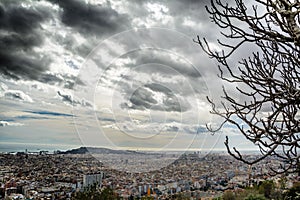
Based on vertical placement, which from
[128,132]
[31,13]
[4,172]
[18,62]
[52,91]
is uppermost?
[31,13]

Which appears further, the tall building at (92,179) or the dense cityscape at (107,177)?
the tall building at (92,179)

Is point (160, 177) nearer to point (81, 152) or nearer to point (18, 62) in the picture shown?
point (81, 152)

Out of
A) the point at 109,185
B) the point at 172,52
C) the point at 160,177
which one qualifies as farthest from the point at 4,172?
the point at 160,177

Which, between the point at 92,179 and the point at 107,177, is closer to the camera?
the point at 92,179

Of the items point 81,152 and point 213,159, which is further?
point 213,159

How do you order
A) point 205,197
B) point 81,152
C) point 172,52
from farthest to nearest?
point 205,197 → point 81,152 → point 172,52

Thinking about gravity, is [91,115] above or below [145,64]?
below

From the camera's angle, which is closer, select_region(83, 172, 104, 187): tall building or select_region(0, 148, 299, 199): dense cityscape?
select_region(0, 148, 299, 199): dense cityscape

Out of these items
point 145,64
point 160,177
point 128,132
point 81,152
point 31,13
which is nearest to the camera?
point 128,132
